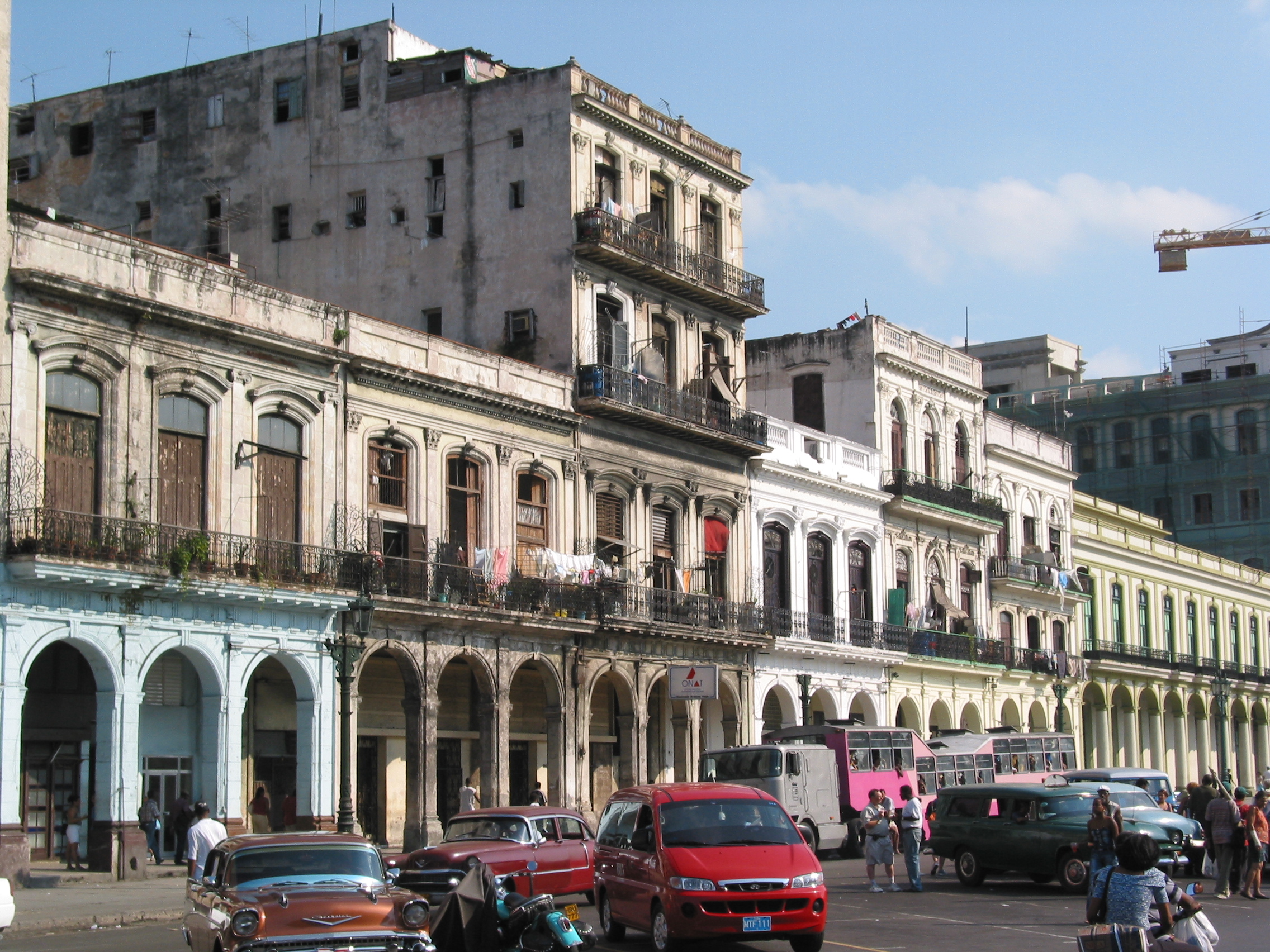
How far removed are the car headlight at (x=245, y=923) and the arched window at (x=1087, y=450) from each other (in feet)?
265

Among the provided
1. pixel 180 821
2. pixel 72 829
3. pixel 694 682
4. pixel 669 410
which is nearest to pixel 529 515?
pixel 694 682

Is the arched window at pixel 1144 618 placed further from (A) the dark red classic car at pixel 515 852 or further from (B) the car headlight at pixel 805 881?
(B) the car headlight at pixel 805 881

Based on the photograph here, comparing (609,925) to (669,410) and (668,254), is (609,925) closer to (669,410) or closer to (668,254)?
(669,410)

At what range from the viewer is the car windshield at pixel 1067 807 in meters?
25.8

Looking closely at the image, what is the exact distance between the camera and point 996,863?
86.8ft

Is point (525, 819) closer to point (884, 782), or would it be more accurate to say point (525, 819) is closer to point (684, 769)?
point (884, 782)

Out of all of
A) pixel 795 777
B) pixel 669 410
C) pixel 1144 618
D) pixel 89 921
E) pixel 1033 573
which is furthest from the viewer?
pixel 1144 618

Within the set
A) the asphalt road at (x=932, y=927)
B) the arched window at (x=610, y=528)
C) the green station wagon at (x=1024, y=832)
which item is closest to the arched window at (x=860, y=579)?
the arched window at (x=610, y=528)

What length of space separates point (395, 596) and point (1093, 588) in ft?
130

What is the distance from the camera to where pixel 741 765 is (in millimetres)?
33719

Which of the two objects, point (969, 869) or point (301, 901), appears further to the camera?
point (969, 869)

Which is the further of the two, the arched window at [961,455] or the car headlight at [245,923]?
the arched window at [961,455]

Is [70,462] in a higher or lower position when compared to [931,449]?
lower

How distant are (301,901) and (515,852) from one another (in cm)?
708
